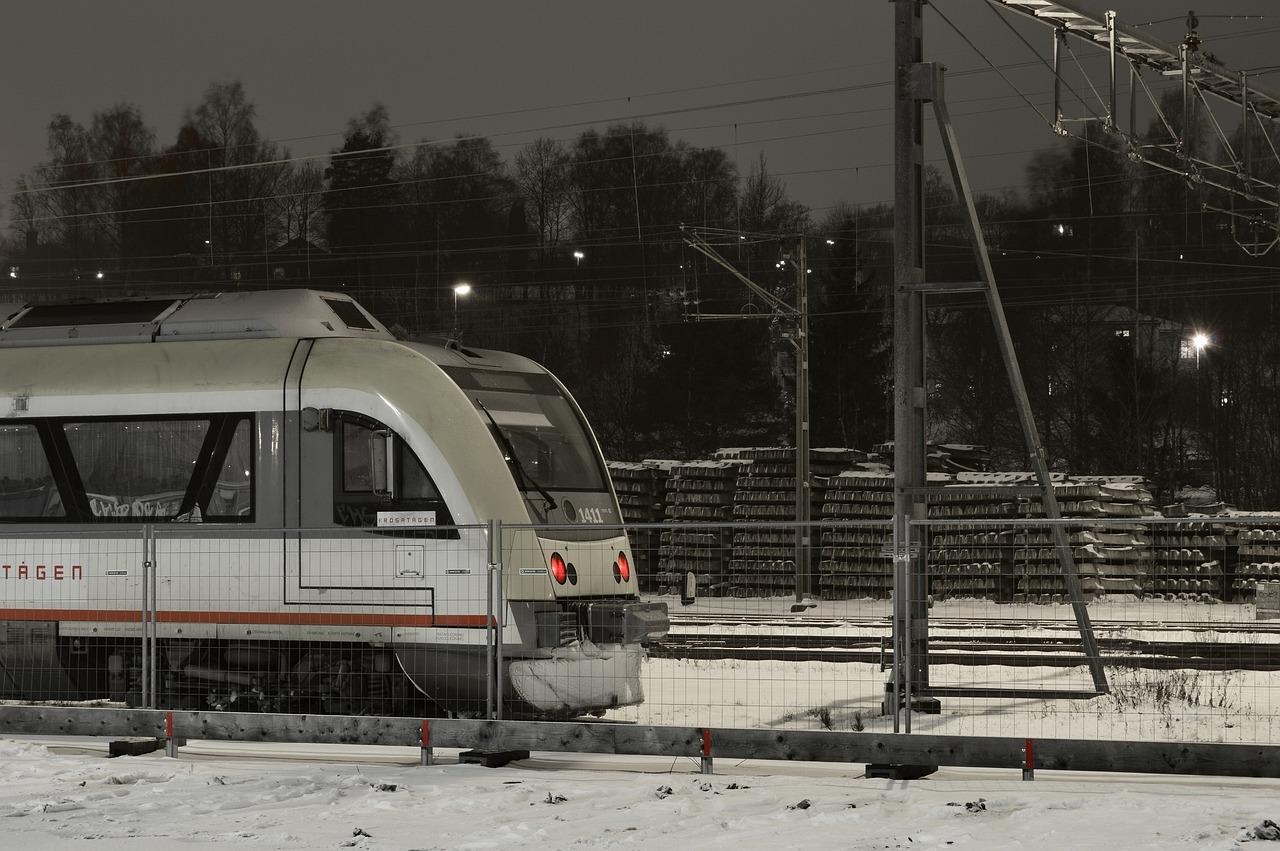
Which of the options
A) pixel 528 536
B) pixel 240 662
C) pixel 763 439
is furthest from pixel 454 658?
pixel 763 439

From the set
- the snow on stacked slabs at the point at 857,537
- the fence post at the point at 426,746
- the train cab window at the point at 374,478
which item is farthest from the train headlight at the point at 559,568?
the snow on stacked slabs at the point at 857,537

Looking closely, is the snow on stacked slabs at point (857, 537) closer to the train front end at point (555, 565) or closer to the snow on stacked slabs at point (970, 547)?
the snow on stacked slabs at point (970, 547)

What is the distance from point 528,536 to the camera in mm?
12711

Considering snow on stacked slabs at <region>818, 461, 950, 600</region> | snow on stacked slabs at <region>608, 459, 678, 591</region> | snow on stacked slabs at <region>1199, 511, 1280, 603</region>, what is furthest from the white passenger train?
snow on stacked slabs at <region>608, 459, 678, 591</region>

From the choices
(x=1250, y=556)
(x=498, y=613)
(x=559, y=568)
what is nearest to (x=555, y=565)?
(x=559, y=568)

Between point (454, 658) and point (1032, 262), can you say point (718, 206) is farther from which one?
point (454, 658)

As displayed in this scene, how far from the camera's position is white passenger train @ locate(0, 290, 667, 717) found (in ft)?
41.5

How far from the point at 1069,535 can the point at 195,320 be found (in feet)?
54.2

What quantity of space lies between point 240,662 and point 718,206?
47447 mm

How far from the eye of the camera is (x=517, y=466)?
43.6 feet

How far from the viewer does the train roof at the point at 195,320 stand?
13.9m

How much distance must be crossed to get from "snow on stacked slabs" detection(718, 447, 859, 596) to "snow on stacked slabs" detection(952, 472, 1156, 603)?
320cm

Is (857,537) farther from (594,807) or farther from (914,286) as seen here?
(594,807)

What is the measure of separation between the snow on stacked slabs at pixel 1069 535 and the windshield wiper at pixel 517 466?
12.4 metres
